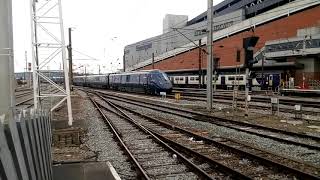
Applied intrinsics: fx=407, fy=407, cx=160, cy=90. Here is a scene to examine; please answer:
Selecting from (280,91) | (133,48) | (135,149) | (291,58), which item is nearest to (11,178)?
(135,149)

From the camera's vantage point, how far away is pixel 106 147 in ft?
42.3

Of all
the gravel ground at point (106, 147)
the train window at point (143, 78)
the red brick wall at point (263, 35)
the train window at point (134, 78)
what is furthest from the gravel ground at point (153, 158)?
the red brick wall at point (263, 35)

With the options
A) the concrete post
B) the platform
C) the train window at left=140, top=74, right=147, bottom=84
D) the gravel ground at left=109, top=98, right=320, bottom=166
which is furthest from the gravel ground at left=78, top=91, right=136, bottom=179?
the train window at left=140, top=74, right=147, bottom=84

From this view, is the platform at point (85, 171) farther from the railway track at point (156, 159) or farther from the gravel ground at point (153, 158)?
the gravel ground at point (153, 158)

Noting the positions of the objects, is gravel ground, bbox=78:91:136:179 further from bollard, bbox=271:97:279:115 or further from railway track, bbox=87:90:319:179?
bollard, bbox=271:97:279:115

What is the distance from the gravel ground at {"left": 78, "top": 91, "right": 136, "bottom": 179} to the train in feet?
80.2

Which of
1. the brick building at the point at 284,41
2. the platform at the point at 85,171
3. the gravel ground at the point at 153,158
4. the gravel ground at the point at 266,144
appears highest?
the brick building at the point at 284,41

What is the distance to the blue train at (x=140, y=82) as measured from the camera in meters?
43.4

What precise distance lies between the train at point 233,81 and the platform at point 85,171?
103 ft

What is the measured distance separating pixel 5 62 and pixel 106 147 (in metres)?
6.97

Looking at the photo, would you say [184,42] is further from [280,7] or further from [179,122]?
[179,122]

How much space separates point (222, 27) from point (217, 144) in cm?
6531

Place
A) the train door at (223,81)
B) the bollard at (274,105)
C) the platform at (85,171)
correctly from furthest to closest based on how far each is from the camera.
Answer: the train door at (223,81)
the bollard at (274,105)
the platform at (85,171)

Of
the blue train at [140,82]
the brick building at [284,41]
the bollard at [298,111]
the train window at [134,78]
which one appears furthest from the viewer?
the train window at [134,78]
